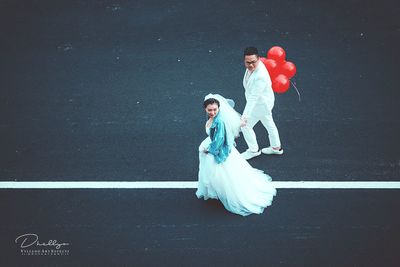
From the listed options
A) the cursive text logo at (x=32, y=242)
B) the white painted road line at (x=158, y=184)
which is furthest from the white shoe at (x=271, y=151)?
the cursive text logo at (x=32, y=242)

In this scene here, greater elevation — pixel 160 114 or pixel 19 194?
pixel 160 114

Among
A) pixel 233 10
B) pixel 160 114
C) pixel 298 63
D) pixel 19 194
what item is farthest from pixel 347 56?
pixel 19 194

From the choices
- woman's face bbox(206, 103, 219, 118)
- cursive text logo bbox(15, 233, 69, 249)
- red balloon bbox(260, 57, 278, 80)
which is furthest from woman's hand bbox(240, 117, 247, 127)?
cursive text logo bbox(15, 233, 69, 249)

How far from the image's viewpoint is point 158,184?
7402 millimetres

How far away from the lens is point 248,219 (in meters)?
6.83

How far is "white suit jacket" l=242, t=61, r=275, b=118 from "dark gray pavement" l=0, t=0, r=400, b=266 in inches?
37.0

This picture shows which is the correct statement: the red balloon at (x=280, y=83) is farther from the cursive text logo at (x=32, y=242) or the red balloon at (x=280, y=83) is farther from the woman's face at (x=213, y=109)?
the cursive text logo at (x=32, y=242)

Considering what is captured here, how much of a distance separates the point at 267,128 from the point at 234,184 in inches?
51.3

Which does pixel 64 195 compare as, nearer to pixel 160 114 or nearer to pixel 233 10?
pixel 160 114

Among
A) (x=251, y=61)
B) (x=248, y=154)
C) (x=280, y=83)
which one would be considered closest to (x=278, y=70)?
(x=280, y=83)

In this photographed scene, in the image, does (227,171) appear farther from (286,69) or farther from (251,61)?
(286,69)

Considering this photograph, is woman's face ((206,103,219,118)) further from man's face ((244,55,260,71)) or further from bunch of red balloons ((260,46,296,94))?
bunch of red balloons ((260,46,296,94))

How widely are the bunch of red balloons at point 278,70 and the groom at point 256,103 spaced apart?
8.1 inches

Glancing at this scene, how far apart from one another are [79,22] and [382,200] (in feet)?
22.8
